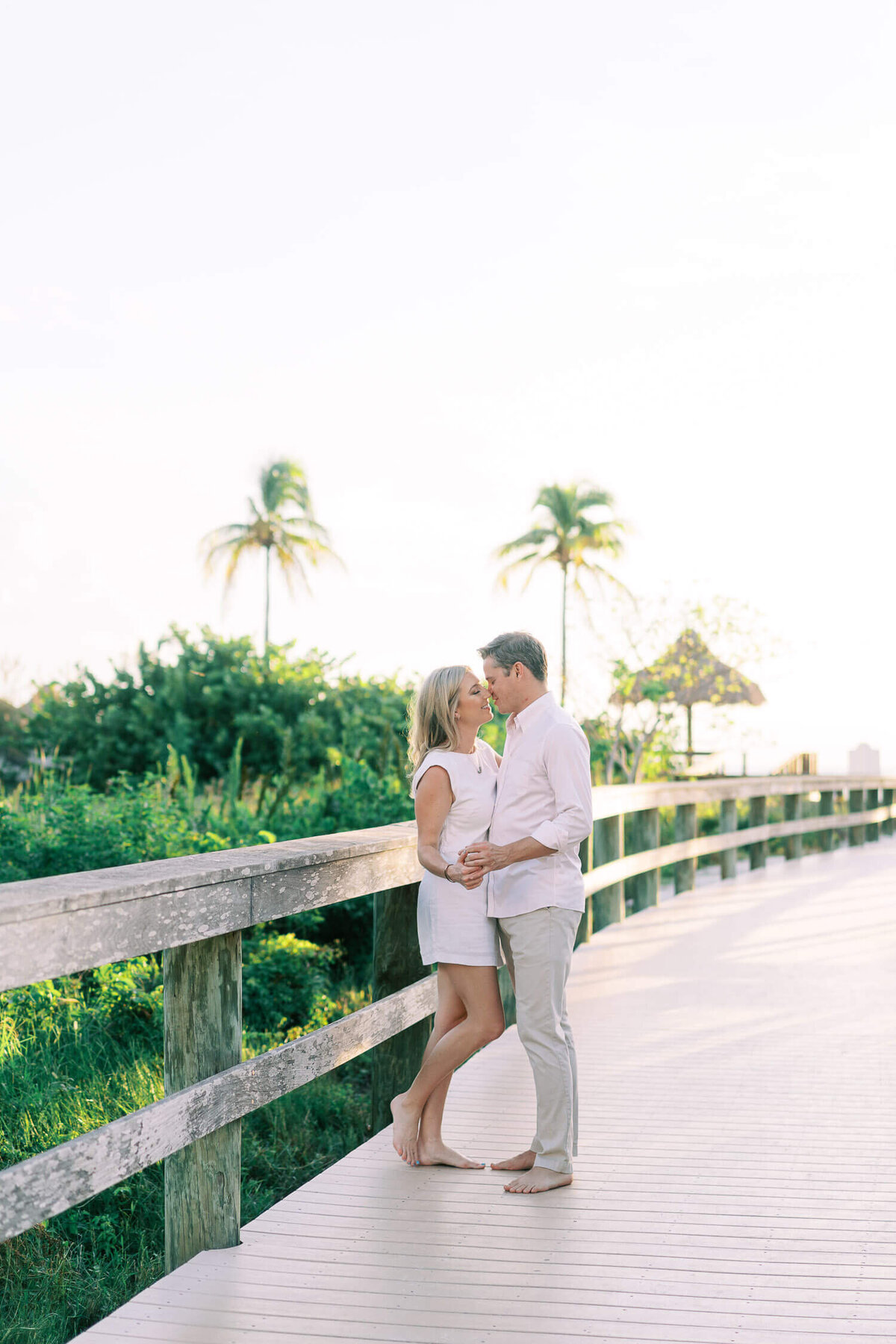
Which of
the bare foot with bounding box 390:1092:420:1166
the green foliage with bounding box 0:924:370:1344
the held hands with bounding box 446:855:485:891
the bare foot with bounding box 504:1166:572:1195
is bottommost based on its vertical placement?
the green foliage with bounding box 0:924:370:1344

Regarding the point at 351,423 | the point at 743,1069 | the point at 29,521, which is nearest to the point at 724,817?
the point at 743,1069

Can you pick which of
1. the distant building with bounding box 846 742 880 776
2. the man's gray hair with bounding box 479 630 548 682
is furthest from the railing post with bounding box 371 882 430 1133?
the distant building with bounding box 846 742 880 776

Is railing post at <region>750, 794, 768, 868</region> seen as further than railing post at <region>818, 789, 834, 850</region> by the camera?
No

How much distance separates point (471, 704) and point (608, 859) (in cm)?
494

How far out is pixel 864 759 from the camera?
3422 centimetres

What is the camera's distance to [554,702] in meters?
4.14

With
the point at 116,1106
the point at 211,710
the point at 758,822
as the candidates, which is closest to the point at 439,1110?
the point at 116,1106

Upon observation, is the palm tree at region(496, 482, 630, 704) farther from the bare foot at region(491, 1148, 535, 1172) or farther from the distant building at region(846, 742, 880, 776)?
the bare foot at region(491, 1148, 535, 1172)

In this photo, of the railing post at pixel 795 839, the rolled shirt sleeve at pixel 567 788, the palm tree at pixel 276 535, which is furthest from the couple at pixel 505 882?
the palm tree at pixel 276 535

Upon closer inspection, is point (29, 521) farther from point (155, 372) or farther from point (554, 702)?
point (554, 702)

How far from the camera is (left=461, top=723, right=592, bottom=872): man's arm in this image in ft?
12.8

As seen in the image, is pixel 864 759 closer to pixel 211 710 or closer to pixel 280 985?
pixel 211 710

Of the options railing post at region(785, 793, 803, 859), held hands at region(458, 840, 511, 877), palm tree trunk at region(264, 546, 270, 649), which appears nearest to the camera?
held hands at region(458, 840, 511, 877)

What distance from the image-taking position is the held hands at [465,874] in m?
3.90
